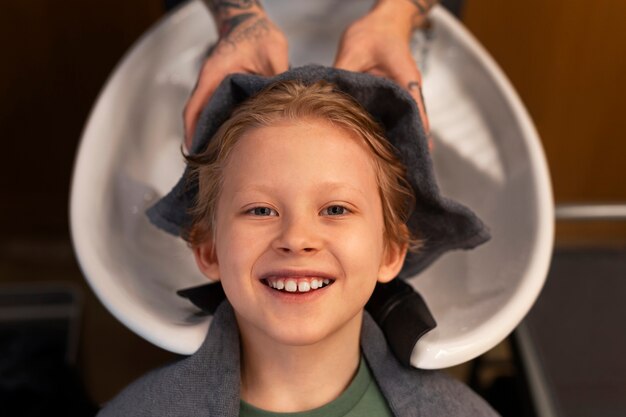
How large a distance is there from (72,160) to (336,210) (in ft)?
3.79

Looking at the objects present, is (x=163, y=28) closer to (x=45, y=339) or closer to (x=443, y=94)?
(x=443, y=94)

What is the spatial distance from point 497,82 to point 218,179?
0.52 metres

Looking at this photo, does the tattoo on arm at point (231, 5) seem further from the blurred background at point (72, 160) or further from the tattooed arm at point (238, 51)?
the blurred background at point (72, 160)

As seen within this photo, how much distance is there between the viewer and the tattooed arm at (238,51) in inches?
40.8

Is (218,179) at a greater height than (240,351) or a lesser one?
greater

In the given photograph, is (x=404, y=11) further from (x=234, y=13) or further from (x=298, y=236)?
(x=298, y=236)

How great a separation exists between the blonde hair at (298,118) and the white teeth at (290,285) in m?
0.14

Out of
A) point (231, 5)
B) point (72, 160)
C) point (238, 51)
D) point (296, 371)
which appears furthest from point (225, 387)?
point (72, 160)

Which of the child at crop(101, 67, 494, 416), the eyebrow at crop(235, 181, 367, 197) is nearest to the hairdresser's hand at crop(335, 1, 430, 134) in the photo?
the child at crop(101, 67, 494, 416)

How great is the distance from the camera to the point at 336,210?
875 millimetres

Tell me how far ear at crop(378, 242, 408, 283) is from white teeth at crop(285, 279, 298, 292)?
16cm

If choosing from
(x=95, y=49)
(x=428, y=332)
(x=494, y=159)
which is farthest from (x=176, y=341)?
(x=95, y=49)

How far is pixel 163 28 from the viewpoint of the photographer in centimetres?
128

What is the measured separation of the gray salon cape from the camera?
931 millimetres
